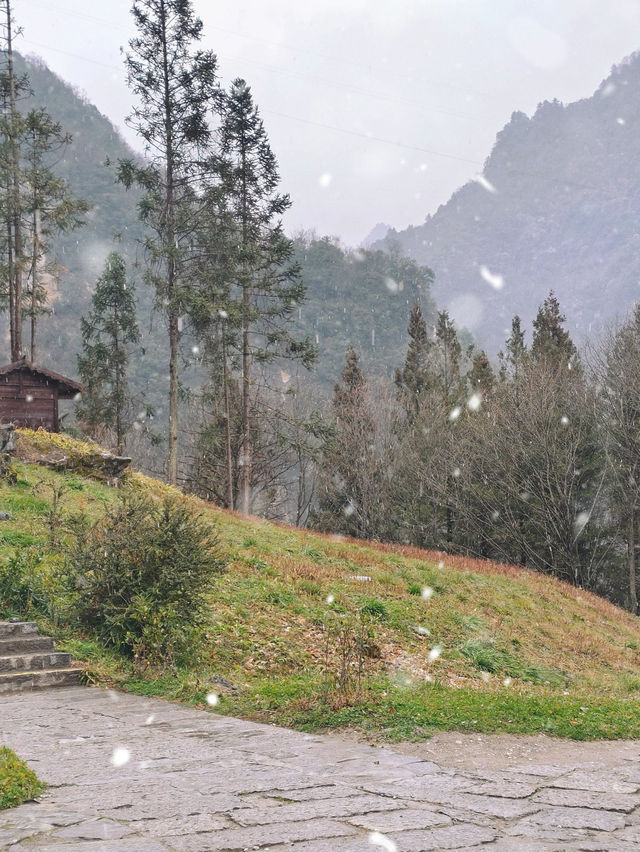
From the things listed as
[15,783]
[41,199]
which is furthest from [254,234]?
[15,783]

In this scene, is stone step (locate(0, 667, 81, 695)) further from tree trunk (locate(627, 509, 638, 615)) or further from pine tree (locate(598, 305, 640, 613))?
tree trunk (locate(627, 509, 638, 615))

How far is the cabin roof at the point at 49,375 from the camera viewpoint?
30.0m

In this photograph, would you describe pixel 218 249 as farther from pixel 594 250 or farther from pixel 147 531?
pixel 594 250

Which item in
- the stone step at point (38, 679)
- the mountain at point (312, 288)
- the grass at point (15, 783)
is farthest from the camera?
the mountain at point (312, 288)

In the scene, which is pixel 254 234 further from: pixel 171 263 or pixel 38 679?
pixel 38 679

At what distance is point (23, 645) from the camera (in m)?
9.19

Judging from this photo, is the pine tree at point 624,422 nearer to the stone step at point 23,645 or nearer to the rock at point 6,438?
the rock at point 6,438

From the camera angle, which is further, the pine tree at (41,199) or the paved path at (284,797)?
the pine tree at (41,199)

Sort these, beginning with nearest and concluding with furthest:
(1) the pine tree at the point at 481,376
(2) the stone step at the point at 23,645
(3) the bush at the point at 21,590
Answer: (2) the stone step at the point at 23,645
(3) the bush at the point at 21,590
(1) the pine tree at the point at 481,376

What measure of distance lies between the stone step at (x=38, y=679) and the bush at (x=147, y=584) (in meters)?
0.79

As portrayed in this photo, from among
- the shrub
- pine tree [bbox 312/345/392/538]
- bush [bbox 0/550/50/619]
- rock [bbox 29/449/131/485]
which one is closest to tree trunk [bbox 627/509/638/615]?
pine tree [bbox 312/345/392/538]

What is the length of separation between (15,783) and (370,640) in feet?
23.5

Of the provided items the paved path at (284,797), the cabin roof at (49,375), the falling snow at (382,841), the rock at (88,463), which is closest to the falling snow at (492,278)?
the cabin roof at (49,375)

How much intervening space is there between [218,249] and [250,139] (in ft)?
22.7
